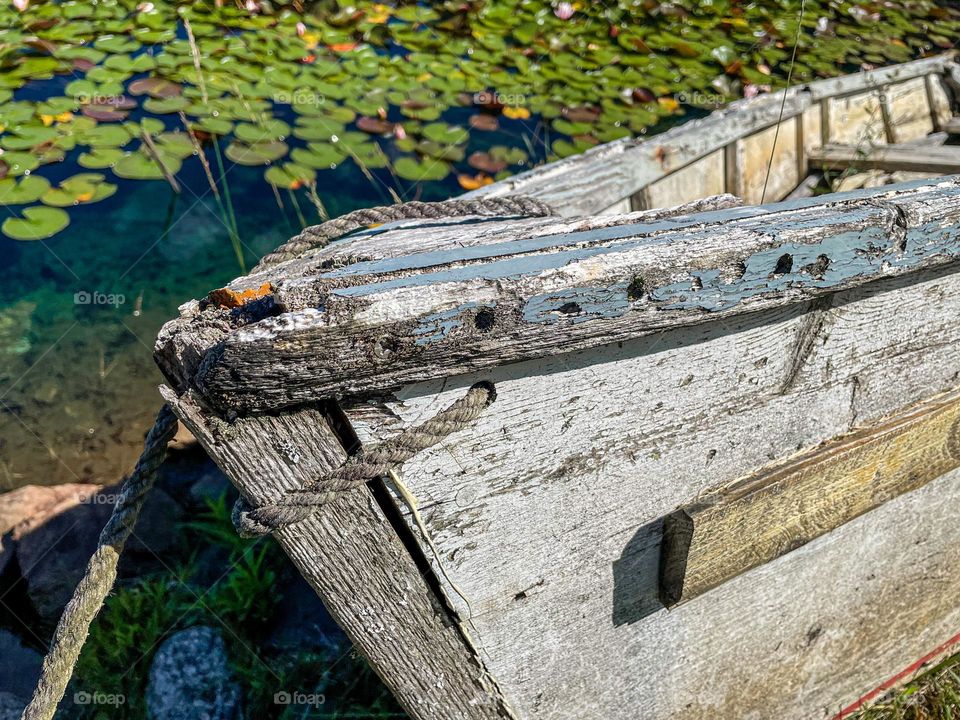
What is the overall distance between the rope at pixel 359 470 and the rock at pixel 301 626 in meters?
1.32

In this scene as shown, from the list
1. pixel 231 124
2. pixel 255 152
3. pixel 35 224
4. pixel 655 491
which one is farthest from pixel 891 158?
pixel 35 224

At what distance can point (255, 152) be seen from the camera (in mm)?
3619

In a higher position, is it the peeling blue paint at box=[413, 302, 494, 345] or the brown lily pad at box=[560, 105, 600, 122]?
the peeling blue paint at box=[413, 302, 494, 345]

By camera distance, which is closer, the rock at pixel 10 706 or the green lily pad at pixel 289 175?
the rock at pixel 10 706

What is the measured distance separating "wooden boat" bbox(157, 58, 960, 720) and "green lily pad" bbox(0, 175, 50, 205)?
2278mm

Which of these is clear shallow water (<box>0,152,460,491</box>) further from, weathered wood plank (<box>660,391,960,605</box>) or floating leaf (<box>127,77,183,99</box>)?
weathered wood plank (<box>660,391,960,605</box>)

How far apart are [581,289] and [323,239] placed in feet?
2.42

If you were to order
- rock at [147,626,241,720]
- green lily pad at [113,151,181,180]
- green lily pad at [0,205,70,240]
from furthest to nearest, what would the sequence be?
green lily pad at [113,151,181,180] < green lily pad at [0,205,70,240] < rock at [147,626,241,720]

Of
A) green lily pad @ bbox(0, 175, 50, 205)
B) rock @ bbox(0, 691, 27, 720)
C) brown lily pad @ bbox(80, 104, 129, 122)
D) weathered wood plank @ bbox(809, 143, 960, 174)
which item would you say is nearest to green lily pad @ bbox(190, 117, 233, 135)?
brown lily pad @ bbox(80, 104, 129, 122)

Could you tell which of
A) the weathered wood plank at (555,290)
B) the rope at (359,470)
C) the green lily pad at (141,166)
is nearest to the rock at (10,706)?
the rope at (359,470)

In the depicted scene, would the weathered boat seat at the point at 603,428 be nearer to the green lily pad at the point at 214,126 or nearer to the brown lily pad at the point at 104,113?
the green lily pad at the point at 214,126

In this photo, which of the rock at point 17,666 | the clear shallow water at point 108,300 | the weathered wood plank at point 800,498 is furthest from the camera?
the clear shallow water at point 108,300

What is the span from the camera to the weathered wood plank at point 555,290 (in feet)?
2.57

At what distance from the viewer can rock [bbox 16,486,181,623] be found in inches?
86.4
